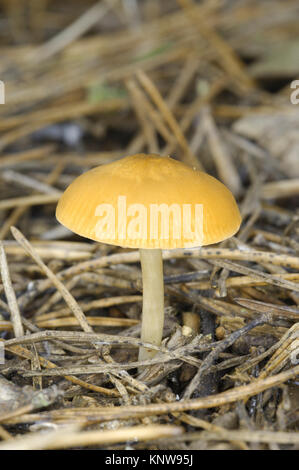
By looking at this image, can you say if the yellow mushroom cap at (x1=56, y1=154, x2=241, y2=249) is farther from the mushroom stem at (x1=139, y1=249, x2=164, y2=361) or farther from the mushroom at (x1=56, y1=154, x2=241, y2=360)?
the mushroom stem at (x1=139, y1=249, x2=164, y2=361)

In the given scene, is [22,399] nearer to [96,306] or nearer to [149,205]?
[96,306]

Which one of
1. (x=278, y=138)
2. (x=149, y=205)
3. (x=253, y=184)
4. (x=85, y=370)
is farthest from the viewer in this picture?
(x=278, y=138)

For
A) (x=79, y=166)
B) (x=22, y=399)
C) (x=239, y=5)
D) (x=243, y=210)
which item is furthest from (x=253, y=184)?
(x=239, y=5)

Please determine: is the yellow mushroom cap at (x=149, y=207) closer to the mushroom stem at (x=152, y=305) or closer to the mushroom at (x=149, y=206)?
the mushroom at (x=149, y=206)

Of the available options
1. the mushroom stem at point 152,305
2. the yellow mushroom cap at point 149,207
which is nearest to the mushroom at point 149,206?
the yellow mushroom cap at point 149,207

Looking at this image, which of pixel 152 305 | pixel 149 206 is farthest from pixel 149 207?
pixel 152 305

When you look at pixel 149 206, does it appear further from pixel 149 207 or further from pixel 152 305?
pixel 152 305

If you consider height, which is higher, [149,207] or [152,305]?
[149,207]

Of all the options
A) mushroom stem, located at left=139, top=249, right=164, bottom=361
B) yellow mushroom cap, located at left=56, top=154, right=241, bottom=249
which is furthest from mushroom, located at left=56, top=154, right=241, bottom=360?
mushroom stem, located at left=139, top=249, right=164, bottom=361
